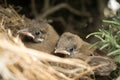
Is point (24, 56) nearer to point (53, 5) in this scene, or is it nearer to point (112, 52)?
point (112, 52)

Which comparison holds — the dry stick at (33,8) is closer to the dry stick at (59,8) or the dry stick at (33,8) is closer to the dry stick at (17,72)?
the dry stick at (59,8)

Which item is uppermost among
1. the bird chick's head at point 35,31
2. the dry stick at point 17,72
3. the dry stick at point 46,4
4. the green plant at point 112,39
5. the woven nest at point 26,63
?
the dry stick at point 46,4

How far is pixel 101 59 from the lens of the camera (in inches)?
102

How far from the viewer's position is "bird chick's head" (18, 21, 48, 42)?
9.67 ft

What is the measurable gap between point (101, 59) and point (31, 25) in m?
0.65

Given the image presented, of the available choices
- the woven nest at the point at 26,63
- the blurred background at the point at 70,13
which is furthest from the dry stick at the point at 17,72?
the blurred background at the point at 70,13

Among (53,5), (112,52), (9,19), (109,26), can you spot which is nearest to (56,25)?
(53,5)

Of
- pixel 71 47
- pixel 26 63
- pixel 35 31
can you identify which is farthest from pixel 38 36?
pixel 26 63

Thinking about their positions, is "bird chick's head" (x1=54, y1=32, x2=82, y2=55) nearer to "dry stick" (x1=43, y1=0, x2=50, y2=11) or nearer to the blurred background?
the blurred background

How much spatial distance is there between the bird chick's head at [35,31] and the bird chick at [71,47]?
21cm

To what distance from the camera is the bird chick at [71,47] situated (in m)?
2.83

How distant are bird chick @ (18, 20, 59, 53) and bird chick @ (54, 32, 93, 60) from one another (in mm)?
185

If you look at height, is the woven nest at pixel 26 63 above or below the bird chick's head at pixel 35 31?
below

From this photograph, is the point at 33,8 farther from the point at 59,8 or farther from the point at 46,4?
the point at 59,8
